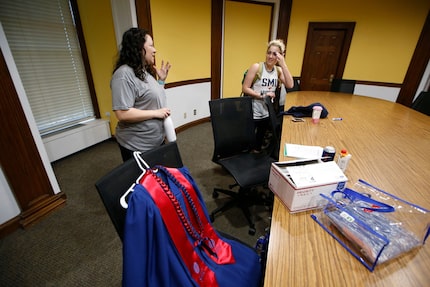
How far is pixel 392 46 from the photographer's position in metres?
4.16

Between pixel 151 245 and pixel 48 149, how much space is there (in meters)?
2.63

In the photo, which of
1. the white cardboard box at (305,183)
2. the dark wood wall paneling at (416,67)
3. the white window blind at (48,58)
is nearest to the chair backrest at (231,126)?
the white cardboard box at (305,183)

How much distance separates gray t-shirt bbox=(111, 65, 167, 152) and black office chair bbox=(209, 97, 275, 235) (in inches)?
17.3

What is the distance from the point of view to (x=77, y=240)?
1645 mm

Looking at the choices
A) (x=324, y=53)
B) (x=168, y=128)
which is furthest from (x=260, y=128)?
(x=324, y=53)

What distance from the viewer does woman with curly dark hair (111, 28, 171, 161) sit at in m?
1.31

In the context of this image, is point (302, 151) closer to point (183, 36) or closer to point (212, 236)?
point (212, 236)

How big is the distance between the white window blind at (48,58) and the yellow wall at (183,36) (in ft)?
3.58

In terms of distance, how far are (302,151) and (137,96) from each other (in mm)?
1164

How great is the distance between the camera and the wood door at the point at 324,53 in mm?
4449

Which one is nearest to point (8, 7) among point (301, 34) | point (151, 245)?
point (151, 245)

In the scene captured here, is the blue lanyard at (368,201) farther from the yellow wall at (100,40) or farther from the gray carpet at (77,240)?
the yellow wall at (100,40)

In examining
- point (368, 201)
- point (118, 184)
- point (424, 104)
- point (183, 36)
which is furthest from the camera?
point (183, 36)

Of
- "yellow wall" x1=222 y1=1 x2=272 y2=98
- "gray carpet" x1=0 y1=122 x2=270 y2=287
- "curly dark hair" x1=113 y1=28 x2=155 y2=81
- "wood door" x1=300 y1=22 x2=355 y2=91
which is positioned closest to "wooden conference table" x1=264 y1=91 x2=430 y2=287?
"gray carpet" x1=0 y1=122 x2=270 y2=287
